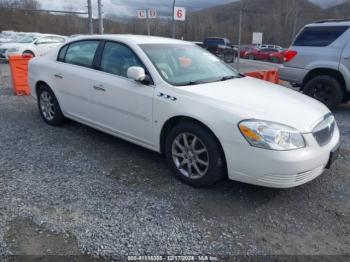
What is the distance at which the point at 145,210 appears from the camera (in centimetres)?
322

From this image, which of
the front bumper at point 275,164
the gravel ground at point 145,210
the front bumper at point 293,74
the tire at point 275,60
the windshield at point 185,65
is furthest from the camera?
the tire at point 275,60

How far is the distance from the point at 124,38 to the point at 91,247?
2.78 metres

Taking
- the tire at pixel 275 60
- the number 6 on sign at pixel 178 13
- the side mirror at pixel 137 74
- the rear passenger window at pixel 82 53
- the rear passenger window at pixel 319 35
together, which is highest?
the number 6 on sign at pixel 178 13

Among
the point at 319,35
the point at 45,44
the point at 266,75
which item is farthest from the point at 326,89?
the point at 45,44

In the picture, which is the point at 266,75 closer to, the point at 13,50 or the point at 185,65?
the point at 185,65

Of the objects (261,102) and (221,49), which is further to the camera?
(221,49)

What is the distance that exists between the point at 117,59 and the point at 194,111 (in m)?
1.52

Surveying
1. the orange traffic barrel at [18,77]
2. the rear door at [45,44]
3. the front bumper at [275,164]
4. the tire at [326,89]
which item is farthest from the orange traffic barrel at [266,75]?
the rear door at [45,44]

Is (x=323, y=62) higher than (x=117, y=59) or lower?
lower

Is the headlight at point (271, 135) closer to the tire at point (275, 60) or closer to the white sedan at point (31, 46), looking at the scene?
the white sedan at point (31, 46)

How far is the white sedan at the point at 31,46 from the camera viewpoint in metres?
16.0

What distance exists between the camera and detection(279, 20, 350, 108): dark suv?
22.7ft

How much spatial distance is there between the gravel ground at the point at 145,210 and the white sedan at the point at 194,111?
310 mm

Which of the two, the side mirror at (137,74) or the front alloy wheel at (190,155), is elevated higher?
the side mirror at (137,74)
